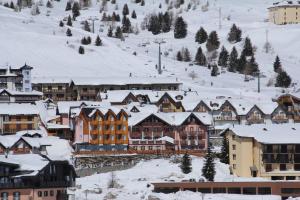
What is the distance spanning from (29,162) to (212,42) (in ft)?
298

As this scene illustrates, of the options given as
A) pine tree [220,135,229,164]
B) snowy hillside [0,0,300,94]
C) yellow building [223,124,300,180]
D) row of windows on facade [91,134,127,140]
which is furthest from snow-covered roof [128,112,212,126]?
snowy hillside [0,0,300,94]

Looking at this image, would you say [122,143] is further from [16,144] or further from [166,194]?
[166,194]

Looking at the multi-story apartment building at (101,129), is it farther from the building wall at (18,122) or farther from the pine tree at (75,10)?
the pine tree at (75,10)

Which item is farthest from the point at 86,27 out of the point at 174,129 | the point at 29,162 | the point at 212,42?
the point at 29,162

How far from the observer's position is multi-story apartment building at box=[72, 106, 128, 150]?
258 ft

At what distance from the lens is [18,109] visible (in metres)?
83.6

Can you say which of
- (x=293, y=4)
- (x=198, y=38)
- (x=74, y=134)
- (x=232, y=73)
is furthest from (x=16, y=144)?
(x=293, y=4)

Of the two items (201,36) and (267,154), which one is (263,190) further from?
(201,36)

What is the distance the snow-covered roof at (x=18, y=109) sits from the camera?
3253 inches

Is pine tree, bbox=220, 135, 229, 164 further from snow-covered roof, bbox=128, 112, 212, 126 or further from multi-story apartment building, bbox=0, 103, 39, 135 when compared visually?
multi-story apartment building, bbox=0, 103, 39, 135

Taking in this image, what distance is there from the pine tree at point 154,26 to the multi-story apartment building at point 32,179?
101411 mm

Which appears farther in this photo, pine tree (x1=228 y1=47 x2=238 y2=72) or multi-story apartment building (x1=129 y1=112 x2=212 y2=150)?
pine tree (x1=228 y1=47 x2=238 y2=72)

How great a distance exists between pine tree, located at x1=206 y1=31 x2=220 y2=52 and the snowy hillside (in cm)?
206

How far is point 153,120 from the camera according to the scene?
265 ft
